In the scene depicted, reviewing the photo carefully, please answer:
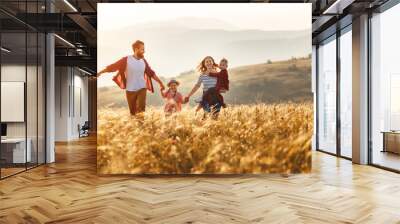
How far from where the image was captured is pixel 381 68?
303 inches

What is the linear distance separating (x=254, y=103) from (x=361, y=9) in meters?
2.89

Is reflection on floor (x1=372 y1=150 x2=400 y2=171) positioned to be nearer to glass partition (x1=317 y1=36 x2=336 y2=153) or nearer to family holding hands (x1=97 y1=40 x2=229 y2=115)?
glass partition (x1=317 y1=36 x2=336 y2=153)

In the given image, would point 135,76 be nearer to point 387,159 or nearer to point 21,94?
point 21,94

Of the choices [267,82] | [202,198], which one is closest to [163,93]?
[267,82]

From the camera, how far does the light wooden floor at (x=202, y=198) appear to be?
13.2 feet

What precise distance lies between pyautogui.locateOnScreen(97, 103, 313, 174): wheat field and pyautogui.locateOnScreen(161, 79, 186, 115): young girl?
4.2 inches

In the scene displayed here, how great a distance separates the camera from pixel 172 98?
663 cm

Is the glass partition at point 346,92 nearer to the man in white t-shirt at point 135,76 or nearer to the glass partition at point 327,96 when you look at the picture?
the glass partition at point 327,96

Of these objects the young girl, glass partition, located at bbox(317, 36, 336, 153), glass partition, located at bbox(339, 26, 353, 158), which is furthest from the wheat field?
glass partition, located at bbox(317, 36, 336, 153)

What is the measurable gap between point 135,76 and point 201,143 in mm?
1585

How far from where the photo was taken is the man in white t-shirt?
6.57 metres

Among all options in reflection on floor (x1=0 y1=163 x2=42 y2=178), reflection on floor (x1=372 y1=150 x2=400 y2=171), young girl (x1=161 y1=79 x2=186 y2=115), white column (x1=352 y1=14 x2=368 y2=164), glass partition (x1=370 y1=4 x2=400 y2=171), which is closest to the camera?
reflection on floor (x1=0 y1=163 x2=42 y2=178)

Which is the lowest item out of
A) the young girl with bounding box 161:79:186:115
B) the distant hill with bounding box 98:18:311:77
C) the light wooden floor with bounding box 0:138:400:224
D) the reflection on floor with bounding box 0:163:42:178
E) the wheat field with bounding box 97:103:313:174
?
the light wooden floor with bounding box 0:138:400:224

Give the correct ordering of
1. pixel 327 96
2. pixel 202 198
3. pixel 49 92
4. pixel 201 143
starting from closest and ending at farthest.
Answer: pixel 202 198, pixel 201 143, pixel 49 92, pixel 327 96
